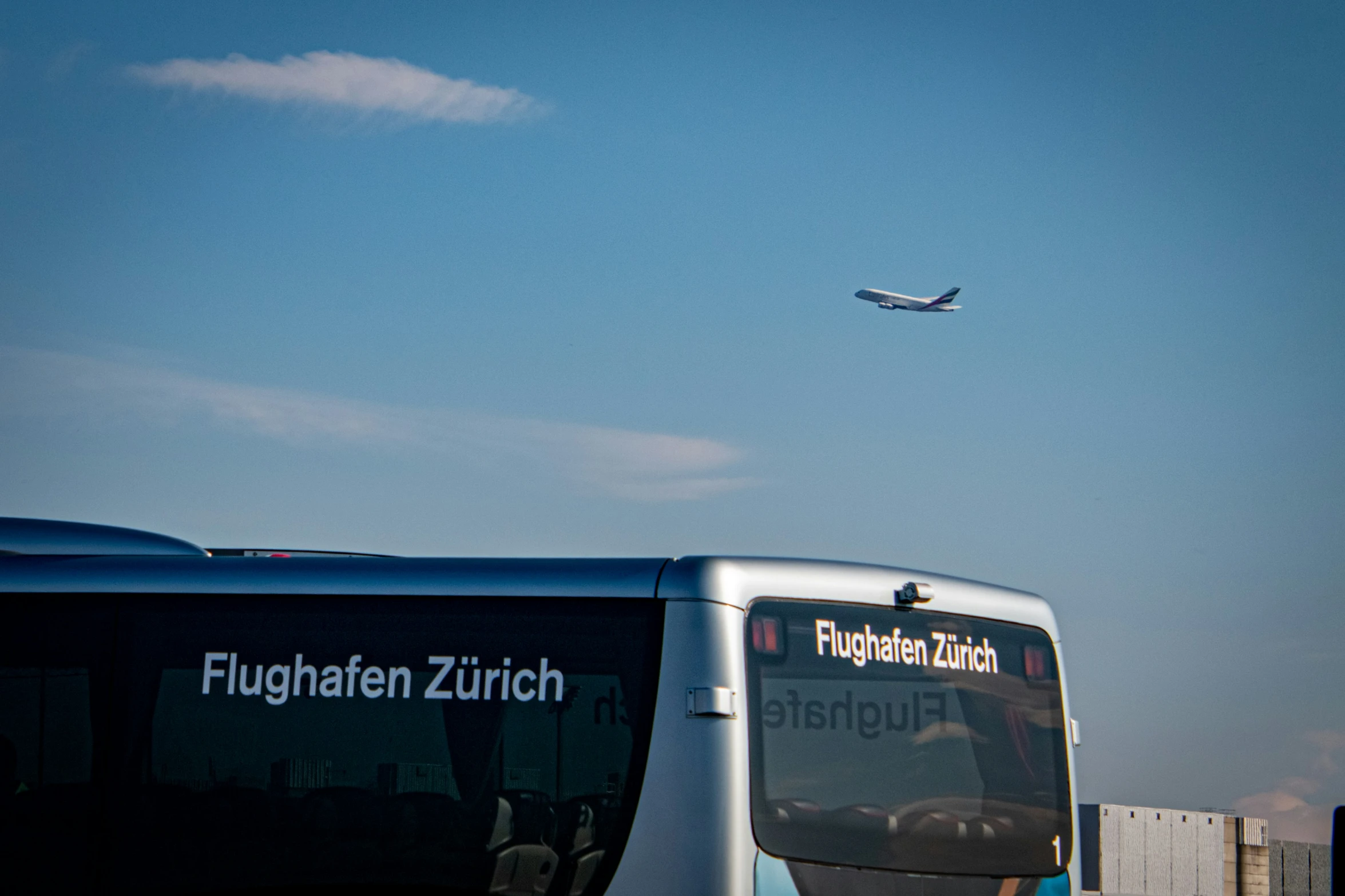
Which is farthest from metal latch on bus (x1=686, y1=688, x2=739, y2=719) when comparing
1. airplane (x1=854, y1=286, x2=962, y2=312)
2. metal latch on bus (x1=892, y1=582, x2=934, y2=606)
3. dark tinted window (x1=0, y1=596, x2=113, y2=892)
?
airplane (x1=854, y1=286, x2=962, y2=312)

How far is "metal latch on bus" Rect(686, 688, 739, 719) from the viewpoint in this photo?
228 inches

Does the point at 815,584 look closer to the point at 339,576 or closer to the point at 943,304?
the point at 339,576

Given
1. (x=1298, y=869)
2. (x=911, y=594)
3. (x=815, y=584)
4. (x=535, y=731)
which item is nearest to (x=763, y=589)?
(x=815, y=584)

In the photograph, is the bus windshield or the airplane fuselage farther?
the airplane fuselage

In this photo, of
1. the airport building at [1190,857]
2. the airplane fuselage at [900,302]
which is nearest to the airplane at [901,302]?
the airplane fuselage at [900,302]

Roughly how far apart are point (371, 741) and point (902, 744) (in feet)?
7.12

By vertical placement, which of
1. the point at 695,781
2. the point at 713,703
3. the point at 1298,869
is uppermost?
the point at 713,703

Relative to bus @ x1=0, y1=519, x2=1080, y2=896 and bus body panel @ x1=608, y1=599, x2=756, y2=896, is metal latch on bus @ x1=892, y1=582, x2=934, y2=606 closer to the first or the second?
bus @ x1=0, y1=519, x2=1080, y2=896

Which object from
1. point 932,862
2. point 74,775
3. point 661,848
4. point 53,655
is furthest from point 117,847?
point 932,862

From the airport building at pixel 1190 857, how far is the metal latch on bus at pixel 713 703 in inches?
676

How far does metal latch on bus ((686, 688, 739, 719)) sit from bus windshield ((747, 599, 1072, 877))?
0.11 meters

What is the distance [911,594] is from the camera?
6.32 metres

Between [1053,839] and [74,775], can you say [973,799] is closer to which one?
[1053,839]

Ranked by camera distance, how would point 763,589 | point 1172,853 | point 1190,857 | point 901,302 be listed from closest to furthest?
point 763,589, point 1172,853, point 1190,857, point 901,302
